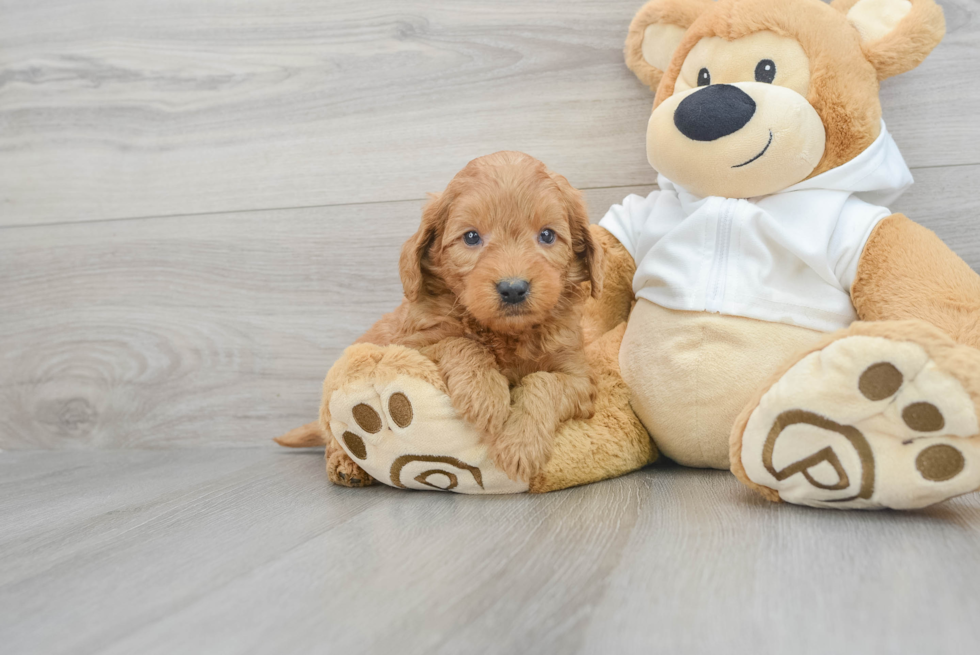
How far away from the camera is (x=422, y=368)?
41.1 inches

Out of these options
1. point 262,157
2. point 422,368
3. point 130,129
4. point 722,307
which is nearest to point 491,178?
point 422,368

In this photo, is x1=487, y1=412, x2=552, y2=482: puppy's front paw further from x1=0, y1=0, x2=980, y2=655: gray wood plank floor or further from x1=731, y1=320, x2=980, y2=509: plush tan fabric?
x1=731, y1=320, x2=980, y2=509: plush tan fabric

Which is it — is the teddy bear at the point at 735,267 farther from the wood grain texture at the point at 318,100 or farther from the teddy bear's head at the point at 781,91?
the wood grain texture at the point at 318,100

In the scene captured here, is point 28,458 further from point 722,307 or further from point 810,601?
point 810,601

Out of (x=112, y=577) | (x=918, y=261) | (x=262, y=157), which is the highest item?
(x=262, y=157)

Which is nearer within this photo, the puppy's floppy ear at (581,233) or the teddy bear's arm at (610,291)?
the puppy's floppy ear at (581,233)

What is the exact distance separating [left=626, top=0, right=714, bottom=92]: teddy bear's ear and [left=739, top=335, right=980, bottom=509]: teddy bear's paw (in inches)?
27.4

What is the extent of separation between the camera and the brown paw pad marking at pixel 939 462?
82 centimetres

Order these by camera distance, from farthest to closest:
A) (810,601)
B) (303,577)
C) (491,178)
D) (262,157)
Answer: (262,157), (491,178), (303,577), (810,601)

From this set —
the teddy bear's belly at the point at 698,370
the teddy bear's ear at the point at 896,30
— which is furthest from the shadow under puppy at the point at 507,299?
the teddy bear's ear at the point at 896,30

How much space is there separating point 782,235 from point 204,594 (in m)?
0.94

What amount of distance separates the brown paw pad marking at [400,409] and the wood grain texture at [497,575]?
0.13 metres

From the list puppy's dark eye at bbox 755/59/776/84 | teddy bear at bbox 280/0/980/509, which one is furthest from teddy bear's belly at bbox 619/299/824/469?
puppy's dark eye at bbox 755/59/776/84

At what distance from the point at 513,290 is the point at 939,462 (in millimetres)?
552
